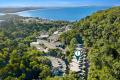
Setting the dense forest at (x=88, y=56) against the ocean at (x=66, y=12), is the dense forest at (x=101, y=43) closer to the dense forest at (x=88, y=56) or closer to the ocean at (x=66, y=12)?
the dense forest at (x=88, y=56)

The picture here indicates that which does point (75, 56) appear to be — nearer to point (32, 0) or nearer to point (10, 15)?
point (10, 15)

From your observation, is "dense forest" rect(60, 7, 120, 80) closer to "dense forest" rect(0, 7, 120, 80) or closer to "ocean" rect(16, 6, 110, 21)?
"dense forest" rect(0, 7, 120, 80)

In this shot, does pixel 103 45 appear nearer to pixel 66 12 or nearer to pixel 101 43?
pixel 101 43

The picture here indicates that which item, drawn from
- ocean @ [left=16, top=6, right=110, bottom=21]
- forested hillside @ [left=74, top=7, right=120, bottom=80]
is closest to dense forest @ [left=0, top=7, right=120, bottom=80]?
forested hillside @ [left=74, top=7, right=120, bottom=80]

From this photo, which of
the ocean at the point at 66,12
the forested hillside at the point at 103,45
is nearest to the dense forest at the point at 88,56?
the forested hillside at the point at 103,45

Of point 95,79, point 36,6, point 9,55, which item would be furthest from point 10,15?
point 95,79

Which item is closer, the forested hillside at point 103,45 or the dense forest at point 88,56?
the forested hillside at point 103,45

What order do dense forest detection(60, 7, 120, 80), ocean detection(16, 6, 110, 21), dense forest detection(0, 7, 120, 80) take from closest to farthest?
dense forest detection(60, 7, 120, 80)
dense forest detection(0, 7, 120, 80)
ocean detection(16, 6, 110, 21)

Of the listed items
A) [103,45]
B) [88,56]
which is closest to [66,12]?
[103,45]
